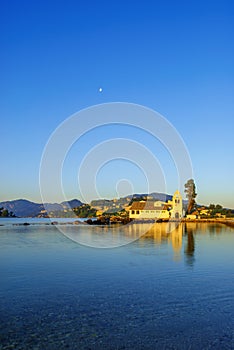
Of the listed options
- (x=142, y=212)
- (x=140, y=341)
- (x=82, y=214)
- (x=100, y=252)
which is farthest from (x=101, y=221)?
(x=140, y=341)

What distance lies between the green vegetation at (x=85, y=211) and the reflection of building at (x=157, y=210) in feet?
132

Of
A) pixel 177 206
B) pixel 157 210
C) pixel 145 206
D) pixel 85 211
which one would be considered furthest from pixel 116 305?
pixel 85 211

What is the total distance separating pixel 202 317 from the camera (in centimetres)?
935

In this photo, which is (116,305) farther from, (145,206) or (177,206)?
(145,206)

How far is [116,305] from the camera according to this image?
34.0 ft

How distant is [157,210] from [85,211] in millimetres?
45582

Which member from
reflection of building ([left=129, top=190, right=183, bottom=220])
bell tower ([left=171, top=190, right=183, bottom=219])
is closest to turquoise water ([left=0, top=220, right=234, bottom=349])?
bell tower ([left=171, top=190, right=183, bottom=219])

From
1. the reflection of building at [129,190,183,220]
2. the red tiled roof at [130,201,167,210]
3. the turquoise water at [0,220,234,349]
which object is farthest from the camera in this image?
the red tiled roof at [130,201,167,210]

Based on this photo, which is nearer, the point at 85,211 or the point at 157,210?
the point at 157,210

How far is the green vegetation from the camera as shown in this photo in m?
118

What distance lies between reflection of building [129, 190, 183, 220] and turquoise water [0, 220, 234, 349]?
190 ft

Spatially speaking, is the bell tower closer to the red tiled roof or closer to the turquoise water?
the red tiled roof

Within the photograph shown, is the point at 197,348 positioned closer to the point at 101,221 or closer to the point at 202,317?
the point at 202,317

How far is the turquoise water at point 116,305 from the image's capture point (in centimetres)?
781
